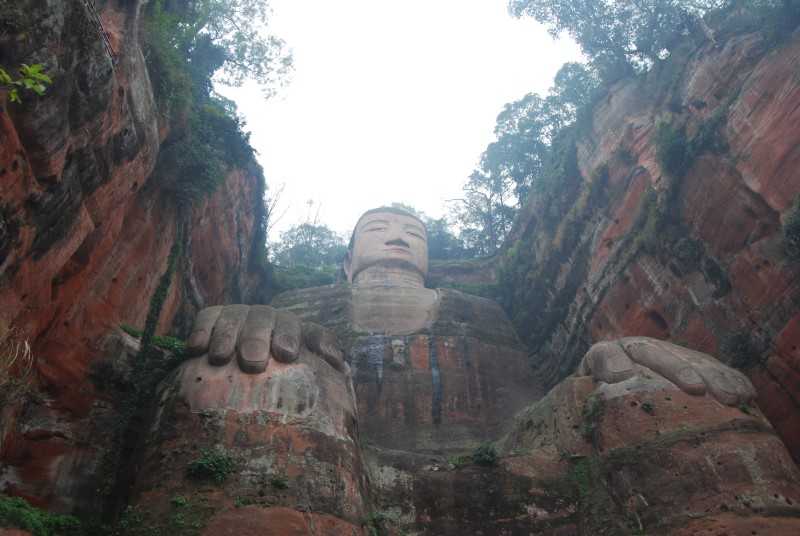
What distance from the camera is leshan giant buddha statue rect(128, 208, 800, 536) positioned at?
8266 mm

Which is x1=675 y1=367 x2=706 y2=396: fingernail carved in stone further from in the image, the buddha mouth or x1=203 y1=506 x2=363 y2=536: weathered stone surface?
the buddha mouth

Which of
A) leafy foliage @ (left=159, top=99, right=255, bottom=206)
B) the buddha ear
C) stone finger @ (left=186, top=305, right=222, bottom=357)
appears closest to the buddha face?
the buddha ear

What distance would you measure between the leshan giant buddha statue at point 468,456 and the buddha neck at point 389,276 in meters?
10.6

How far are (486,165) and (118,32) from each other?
2310 centimetres

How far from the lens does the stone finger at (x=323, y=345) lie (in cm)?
1066

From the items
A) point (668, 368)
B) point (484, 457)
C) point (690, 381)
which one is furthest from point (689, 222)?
point (484, 457)

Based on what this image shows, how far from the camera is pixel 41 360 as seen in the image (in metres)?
9.54

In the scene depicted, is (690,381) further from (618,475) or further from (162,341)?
(162,341)

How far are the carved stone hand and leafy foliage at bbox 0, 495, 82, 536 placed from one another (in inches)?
311

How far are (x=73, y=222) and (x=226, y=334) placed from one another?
9.08 ft

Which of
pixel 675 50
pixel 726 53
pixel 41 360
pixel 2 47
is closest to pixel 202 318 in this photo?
pixel 41 360

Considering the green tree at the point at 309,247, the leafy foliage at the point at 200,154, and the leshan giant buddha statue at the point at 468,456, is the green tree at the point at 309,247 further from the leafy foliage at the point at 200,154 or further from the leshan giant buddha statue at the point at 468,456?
the leshan giant buddha statue at the point at 468,456

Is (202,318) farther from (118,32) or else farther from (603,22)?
(603,22)

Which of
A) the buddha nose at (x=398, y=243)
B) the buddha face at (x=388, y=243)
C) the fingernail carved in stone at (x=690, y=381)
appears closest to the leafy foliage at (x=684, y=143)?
the fingernail carved in stone at (x=690, y=381)
